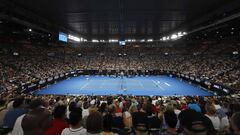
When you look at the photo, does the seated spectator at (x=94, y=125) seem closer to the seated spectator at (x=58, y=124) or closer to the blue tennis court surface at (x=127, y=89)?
the seated spectator at (x=58, y=124)

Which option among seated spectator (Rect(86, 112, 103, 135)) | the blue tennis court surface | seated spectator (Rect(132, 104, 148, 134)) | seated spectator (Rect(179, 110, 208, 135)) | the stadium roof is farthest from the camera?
the blue tennis court surface

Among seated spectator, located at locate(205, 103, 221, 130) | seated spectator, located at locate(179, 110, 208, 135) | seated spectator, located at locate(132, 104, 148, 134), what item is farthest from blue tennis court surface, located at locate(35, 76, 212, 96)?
seated spectator, located at locate(179, 110, 208, 135)

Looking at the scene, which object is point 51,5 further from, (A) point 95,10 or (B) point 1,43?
(B) point 1,43

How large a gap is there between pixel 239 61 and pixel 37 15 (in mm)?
35885

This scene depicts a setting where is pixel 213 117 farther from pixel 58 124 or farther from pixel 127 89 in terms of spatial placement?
pixel 127 89

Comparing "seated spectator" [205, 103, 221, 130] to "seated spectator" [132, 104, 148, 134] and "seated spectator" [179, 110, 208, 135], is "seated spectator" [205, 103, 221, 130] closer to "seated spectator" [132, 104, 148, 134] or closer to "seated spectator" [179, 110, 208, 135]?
"seated spectator" [132, 104, 148, 134]

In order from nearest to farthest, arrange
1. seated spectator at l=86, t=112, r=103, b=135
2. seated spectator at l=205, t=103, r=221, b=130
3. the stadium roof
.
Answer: seated spectator at l=86, t=112, r=103, b=135
seated spectator at l=205, t=103, r=221, b=130
the stadium roof

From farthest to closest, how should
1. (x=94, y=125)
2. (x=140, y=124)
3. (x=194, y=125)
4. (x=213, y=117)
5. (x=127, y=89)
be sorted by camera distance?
1. (x=127, y=89)
2. (x=213, y=117)
3. (x=140, y=124)
4. (x=94, y=125)
5. (x=194, y=125)

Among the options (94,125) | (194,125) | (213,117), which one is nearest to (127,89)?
(213,117)

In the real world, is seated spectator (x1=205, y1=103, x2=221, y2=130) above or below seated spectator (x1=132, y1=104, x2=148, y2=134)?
below

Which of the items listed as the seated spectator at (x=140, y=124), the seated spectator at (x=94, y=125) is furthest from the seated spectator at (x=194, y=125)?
the seated spectator at (x=94, y=125)

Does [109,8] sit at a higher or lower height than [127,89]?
higher

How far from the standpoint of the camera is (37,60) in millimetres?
48406

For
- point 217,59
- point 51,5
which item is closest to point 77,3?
point 51,5
